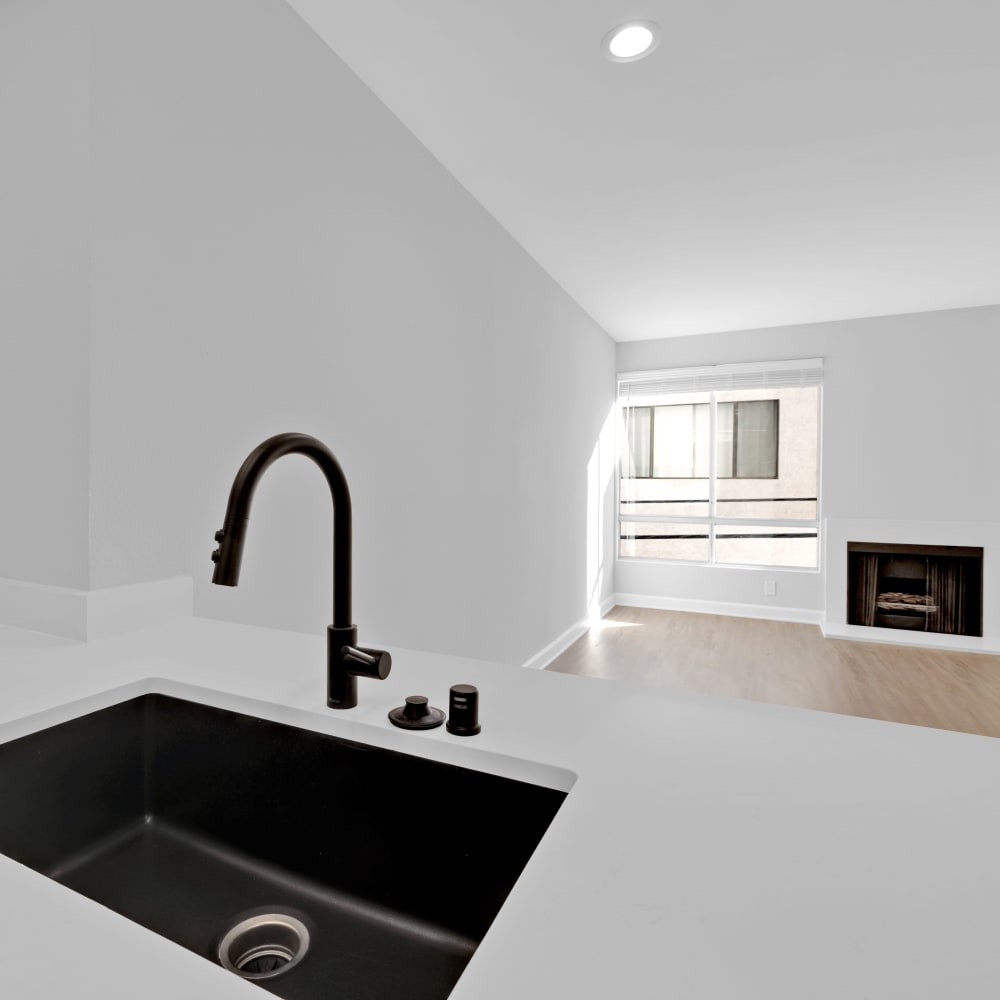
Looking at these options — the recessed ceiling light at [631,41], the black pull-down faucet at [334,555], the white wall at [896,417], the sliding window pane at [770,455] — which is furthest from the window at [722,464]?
the black pull-down faucet at [334,555]

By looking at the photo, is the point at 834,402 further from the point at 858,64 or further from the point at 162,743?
the point at 162,743

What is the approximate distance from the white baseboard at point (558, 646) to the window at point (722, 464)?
1.19 meters

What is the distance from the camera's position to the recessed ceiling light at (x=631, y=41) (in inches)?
73.2

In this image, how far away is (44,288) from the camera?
127 cm

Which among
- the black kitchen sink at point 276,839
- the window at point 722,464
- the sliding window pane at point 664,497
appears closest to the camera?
the black kitchen sink at point 276,839

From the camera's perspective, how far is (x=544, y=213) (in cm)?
315

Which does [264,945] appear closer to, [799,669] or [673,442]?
[799,669]

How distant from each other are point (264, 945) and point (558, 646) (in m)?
3.63

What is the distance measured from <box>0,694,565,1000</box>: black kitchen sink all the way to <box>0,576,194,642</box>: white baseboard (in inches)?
14.8

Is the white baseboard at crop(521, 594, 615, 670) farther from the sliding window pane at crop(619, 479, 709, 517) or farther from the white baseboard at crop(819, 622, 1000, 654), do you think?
the white baseboard at crop(819, 622, 1000, 654)

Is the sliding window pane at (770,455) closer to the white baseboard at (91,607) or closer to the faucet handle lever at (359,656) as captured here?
the white baseboard at (91,607)

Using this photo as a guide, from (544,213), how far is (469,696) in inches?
116

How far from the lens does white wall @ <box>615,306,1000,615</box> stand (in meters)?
4.84

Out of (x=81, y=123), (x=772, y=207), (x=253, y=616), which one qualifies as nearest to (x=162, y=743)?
(x=253, y=616)
